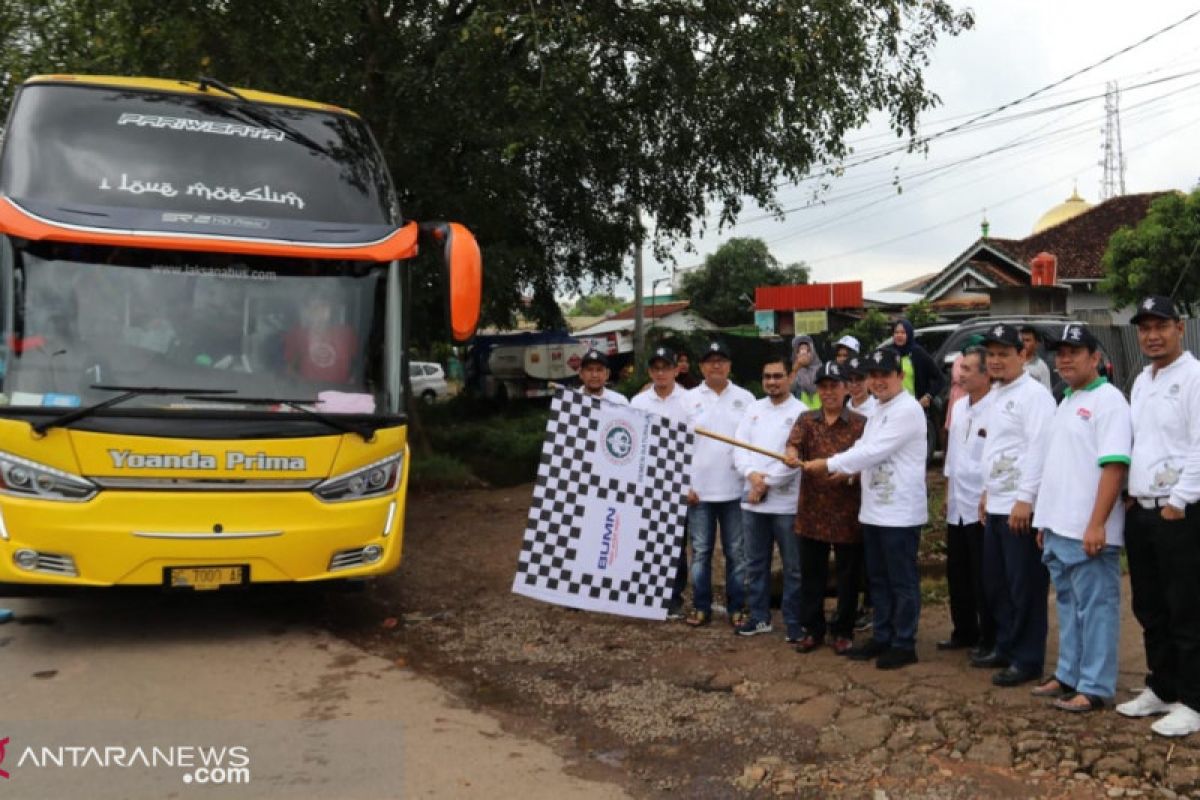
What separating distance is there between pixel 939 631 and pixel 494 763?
347 cm

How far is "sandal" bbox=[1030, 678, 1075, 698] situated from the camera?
531 cm

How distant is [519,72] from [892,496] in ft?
25.7

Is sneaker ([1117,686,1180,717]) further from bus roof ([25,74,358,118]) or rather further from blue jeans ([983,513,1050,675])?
bus roof ([25,74,358,118])

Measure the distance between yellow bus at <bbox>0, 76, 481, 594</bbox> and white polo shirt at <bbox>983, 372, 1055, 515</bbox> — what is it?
3279mm

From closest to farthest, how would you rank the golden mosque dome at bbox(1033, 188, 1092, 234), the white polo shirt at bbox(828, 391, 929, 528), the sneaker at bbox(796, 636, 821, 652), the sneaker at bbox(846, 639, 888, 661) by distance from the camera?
the white polo shirt at bbox(828, 391, 929, 528), the sneaker at bbox(846, 639, 888, 661), the sneaker at bbox(796, 636, 821, 652), the golden mosque dome at bbox(1033, 188, 1092, 234)

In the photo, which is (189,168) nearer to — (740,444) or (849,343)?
(740,444)

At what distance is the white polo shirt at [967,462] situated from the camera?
19.8 feet

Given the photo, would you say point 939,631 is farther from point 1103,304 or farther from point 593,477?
point 1103,304

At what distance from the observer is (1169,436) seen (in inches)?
187

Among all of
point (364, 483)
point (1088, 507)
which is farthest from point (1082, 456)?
point (364, 483)

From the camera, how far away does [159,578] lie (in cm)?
630

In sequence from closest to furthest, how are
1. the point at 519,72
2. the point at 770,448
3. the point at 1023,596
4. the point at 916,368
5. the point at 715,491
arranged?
the point at 1023,596
the point at 770,448
the point at 715,491
the point at 916,368
the point at 519,72

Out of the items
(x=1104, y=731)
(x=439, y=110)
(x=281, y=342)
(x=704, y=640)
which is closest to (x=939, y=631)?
(x=704, y=640)

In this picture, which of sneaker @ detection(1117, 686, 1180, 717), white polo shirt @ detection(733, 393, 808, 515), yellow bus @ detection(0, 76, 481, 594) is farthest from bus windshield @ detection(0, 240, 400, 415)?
sneaker @ detection(1117, 686, 1180, 717)
